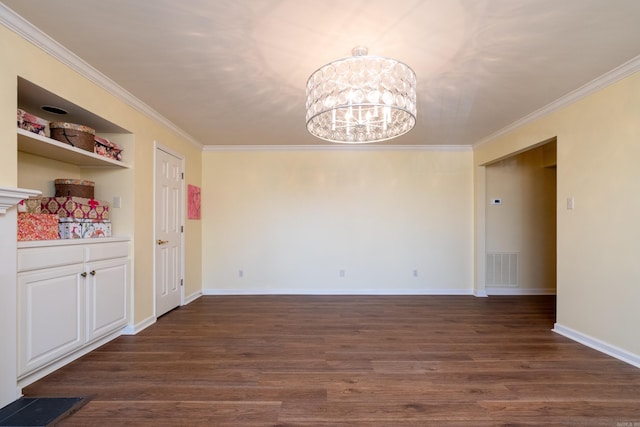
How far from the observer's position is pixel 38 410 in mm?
1843

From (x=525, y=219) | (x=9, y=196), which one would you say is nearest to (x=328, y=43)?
(x=9, y=196)

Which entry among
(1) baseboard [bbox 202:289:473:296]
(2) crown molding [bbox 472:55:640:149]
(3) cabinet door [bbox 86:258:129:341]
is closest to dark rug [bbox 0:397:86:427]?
(3) cabinet door [bbox 86:258:129:341]

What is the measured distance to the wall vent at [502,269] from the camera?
191 inches

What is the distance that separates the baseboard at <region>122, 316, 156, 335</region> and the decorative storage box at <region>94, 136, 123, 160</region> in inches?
69.2

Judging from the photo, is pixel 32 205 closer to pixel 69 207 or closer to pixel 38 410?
pixel 69 207

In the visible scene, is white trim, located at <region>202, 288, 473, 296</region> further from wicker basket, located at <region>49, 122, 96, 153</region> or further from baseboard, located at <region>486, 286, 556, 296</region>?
wicker basket, located at <region>49, 122, 96, 153</region>

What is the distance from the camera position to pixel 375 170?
16.0ft

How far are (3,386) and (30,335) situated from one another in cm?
33

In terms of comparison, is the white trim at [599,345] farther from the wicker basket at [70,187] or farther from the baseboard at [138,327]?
the wicker basket at [70,187]

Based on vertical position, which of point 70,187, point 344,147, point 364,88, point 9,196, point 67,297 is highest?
point 344,147

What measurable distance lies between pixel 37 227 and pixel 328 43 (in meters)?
2.59

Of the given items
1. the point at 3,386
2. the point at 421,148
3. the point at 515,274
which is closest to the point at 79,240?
the point at 3,386

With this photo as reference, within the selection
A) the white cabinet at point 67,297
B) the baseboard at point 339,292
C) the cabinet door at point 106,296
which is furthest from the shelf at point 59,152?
the baseboard at point 339,292

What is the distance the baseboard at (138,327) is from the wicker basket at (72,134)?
6.00ft
